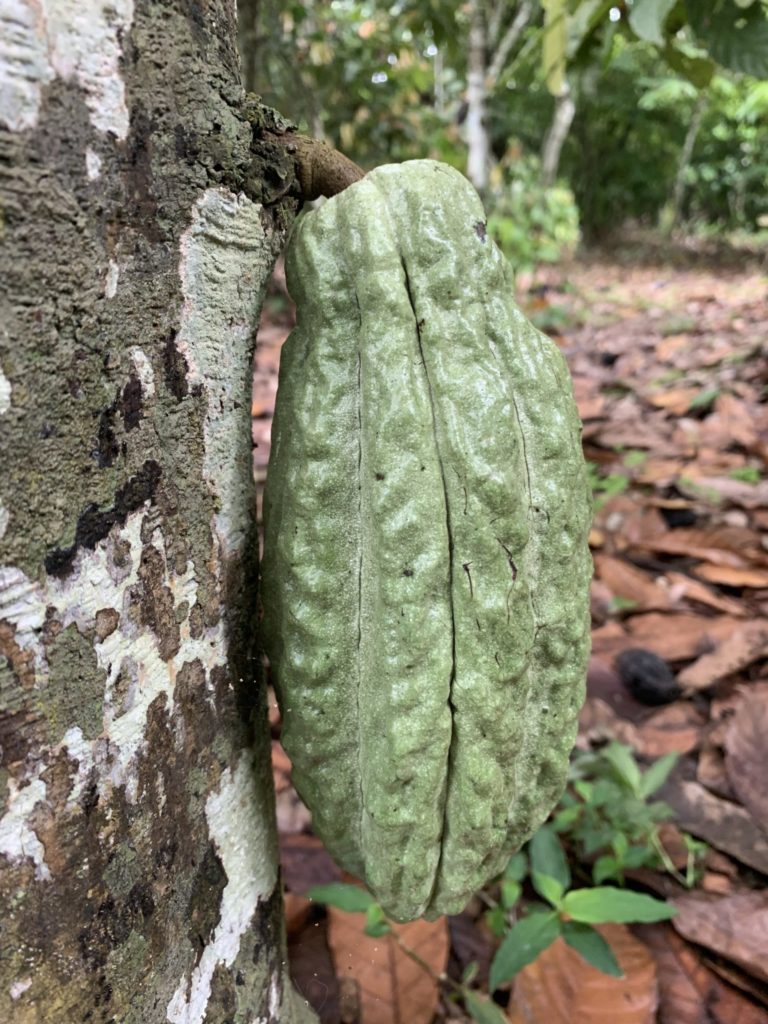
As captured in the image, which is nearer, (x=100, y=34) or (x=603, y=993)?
(x=100, y=34)

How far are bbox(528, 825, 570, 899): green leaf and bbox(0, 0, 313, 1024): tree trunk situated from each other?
670mm

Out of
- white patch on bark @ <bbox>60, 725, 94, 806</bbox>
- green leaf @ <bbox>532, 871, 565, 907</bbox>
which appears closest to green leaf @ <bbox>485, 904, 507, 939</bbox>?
green leaf @ <bbox>532, 871, 565, 907</bbox>

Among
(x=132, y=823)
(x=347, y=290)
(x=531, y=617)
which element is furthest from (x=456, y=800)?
(x=347, y=290)

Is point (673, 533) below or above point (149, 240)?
below

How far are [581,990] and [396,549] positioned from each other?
871 mm

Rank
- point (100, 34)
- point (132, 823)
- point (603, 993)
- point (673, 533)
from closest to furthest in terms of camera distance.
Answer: point (100, 34), point (132, 823), point (603, 993), point (673, 533)

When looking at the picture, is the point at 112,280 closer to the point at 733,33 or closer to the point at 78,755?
the point at 78,755

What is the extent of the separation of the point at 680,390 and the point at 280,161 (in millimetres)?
3226

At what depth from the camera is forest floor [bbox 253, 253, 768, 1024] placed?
3.96 ft

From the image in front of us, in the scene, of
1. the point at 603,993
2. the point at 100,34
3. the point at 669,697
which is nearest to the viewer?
the point at 100,34

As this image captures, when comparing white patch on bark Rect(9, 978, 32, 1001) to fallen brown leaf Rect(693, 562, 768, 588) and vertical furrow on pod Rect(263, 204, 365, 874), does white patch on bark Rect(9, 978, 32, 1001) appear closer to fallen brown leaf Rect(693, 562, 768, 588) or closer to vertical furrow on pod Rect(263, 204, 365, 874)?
vertical furrow on pod Rect(263, 204, 365, 874)

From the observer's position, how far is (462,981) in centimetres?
126

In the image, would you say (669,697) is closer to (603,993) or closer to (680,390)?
(603,993)

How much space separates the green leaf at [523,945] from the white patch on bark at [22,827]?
0.76m
